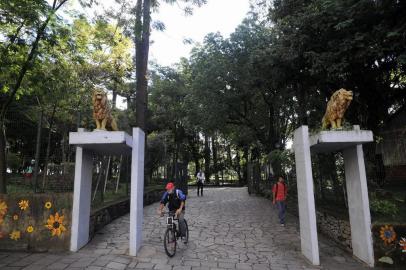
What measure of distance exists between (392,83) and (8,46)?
1493 centimetres

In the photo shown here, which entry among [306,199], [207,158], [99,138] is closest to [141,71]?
[99,138]

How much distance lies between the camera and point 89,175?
860 centimetres

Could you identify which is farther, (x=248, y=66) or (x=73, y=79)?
(x=248, y=66)

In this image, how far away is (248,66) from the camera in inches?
632

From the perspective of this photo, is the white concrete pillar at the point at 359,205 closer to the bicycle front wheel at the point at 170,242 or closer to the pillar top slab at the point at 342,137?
the pillar top slab at the point at 342,137

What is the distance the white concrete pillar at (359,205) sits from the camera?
746 cm

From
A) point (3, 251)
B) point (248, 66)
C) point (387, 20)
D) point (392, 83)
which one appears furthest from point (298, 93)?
A: point (3, 251)

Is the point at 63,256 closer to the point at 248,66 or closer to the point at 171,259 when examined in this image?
the point at 171,259

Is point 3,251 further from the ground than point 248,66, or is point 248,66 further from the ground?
point 248,66

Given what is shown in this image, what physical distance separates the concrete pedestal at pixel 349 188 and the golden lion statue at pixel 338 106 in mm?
364

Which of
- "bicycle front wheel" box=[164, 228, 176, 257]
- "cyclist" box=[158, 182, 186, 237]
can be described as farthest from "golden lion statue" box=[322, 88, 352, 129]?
"bicycle front wheel" box=[164, 228, 176, 257]

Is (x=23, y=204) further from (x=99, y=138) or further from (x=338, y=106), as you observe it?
(x=338, y=106)

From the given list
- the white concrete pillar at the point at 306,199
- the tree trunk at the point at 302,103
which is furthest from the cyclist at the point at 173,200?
the tree trunk at the point at 302,103

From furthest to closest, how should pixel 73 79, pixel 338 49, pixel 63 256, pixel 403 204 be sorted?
pixel 73 79 < pixel 338 49 < pixel 403 204 < pixel 63 256
